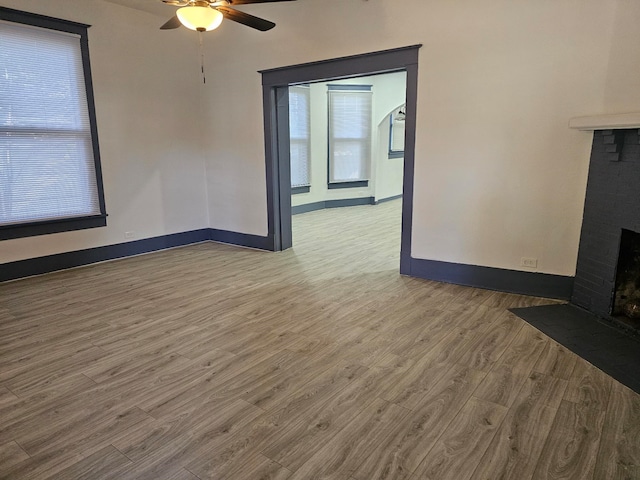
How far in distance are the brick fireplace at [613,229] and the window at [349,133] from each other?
20.8ft

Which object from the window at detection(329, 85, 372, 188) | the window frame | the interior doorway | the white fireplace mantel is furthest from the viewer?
the window at detection(329, 85, 372, 188)

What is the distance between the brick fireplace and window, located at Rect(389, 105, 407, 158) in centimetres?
730

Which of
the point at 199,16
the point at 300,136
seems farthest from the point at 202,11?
the point at 300,136

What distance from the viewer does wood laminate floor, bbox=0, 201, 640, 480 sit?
6.09 ft

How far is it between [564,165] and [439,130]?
3.84 ft

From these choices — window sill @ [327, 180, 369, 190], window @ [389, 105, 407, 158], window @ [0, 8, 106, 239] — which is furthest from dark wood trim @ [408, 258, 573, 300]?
window @ [389, 105, 407, 158]

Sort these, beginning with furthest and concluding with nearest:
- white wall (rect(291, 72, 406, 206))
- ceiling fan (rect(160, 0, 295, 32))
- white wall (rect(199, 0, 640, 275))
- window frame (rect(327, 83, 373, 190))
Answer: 1. window frame (rect(327, 83, 373, 190))
2. white wall (rect(291, 72, 406, 206))
3. white wall (rect(199, 0, 640, 275))
4. ceiling fan (rect(160, 0, 295, 32))

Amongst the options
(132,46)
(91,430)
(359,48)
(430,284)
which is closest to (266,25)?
(359,48)

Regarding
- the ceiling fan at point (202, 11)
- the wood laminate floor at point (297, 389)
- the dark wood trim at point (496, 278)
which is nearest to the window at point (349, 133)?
the dark wood trim at point (496, 278)

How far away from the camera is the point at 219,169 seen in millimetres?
6000

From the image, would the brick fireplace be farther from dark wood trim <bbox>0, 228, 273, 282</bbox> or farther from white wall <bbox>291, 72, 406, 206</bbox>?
white wall <bbox>291, 72, 406, 206</bbox>

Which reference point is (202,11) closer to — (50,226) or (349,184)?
(50,226)

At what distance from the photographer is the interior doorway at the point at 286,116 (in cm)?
418

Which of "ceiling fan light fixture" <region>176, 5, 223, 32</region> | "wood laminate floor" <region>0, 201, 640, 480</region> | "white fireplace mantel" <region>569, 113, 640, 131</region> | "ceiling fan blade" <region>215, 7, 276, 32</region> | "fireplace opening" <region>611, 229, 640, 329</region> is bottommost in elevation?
"wood laminate floor" <region>0, 201, 640, 480</region>
